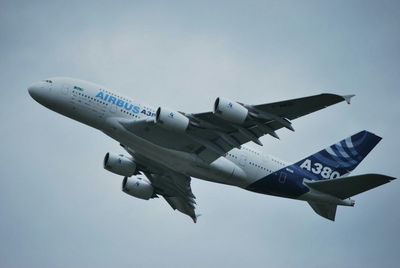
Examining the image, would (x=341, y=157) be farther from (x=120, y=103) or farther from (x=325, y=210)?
(x=120, y=103)

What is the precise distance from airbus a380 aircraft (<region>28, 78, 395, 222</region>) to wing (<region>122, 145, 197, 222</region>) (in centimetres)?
12

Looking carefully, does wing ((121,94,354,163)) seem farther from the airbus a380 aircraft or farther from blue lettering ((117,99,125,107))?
blue lettering ((117,99,125,107))

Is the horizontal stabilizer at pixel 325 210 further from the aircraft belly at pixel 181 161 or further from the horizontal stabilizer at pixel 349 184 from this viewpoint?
the aircraft belly at pixel 181 161

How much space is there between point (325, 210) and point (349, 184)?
151 inches

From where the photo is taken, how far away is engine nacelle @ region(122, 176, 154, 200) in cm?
5178

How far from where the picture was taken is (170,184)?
51250 mm

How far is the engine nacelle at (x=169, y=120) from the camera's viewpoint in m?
40.6

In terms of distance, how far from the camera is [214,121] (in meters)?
41.6

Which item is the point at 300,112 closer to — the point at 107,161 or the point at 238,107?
the point at 238,107

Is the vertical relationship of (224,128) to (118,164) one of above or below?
above

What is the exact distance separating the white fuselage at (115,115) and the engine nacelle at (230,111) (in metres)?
5.55

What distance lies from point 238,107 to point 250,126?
7.06ft

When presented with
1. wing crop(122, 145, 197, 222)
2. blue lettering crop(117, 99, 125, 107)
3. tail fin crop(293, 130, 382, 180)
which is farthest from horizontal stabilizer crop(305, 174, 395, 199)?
blue lettering crop(117, 99, 125, 107)

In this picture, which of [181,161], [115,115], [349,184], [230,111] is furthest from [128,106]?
[349,184]
